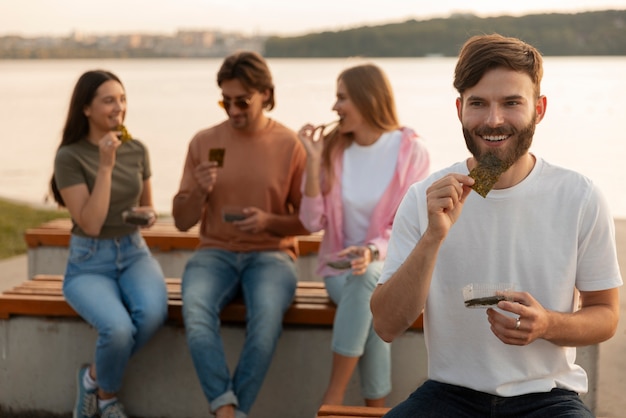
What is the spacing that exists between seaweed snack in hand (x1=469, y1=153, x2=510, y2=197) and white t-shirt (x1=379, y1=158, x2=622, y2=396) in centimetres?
8

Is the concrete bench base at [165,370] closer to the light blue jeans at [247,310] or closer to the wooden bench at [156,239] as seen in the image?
the light blue jeans at [247,310]

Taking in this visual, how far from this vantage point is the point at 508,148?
293 cm

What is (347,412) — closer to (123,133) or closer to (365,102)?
(365,102)

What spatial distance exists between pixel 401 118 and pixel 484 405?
23.4ft

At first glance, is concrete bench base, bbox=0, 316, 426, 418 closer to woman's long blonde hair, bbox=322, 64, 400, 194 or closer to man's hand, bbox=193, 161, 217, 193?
man's hand, bbox=193, 161, 217, 193

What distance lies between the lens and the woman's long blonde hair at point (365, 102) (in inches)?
193

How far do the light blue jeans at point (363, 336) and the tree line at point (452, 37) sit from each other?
3.89 feet

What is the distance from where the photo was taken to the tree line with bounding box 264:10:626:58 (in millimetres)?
5904

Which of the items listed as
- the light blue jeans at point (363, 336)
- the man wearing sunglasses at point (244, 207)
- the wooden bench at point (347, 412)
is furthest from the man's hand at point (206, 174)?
the wooden bench at point (347, 412)

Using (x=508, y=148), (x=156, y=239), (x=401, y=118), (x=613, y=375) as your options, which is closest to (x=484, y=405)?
(x=508, y=148)

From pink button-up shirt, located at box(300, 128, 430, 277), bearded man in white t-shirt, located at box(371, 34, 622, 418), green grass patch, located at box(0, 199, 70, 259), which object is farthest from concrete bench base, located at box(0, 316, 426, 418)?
green grass patch, located at box(0, 199, 70, 259)

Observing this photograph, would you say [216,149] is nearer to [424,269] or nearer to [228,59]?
[228,59]

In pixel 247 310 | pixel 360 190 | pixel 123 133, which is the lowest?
pixel 247 310

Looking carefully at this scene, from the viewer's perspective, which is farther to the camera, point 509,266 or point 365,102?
point 365,102
